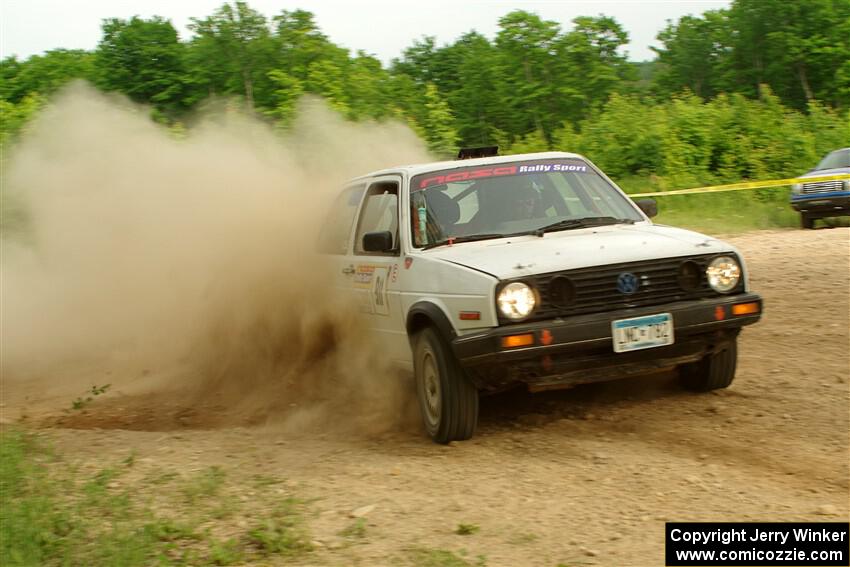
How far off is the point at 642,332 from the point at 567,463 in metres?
0.86

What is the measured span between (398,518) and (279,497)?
75 cm

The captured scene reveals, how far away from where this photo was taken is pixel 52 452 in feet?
20.1

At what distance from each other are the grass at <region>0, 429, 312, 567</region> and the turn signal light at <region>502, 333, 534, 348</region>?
54.5 inches

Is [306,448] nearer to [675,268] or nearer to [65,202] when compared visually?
[675,268]

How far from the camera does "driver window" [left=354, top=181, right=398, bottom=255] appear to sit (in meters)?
6.82

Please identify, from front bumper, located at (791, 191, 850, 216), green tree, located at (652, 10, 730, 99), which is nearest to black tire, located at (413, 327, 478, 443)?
front bumper, located at (791, 191, 850, 216)

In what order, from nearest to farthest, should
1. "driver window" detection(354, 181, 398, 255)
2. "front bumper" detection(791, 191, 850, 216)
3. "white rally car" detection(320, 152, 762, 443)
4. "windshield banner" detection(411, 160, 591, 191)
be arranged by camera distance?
1. "white rally car" detection(320, 152, 762, 443)
2. "windshield banner" detection(411, 160, 591, 191)
3. "driver window" detection(354, 181, 398, 255)
4. "front bumper" detection(791, 191, 850, 216)

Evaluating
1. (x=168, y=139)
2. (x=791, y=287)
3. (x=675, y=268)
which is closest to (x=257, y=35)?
(x=168, y=139)

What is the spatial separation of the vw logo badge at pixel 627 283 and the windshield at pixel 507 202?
852mm

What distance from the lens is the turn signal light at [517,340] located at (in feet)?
17.3

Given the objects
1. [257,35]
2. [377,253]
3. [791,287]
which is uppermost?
[257,35]

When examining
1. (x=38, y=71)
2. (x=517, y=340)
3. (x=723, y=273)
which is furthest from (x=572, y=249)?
(x=38, y=71)

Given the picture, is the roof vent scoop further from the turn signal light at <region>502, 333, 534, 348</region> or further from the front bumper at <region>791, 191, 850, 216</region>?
the front bumper at <region>791, 191, 850, 216</region>

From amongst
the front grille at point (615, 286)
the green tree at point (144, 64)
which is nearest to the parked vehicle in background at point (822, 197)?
the front grille at point (615, 286)
